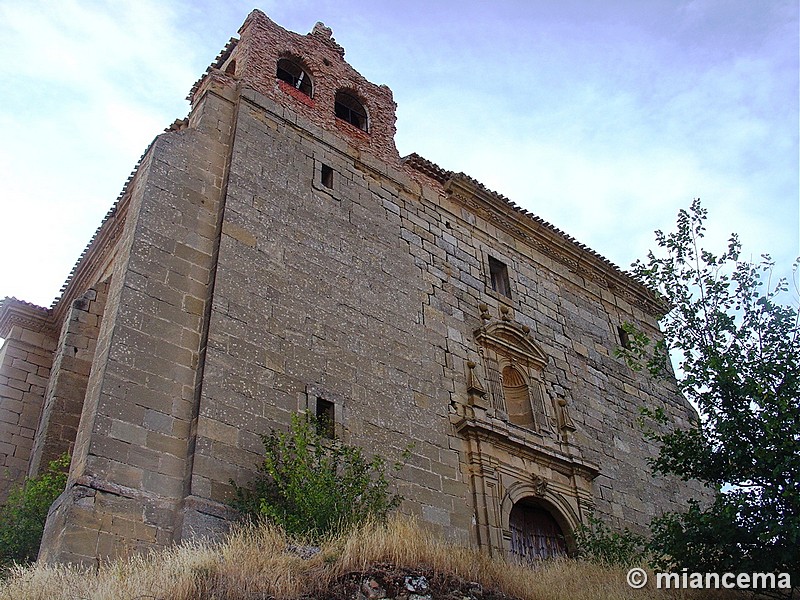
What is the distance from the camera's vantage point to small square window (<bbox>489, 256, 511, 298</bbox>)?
1374cm

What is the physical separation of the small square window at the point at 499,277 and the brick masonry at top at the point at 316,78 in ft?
8.13

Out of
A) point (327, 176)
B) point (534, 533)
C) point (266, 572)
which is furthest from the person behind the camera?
point (327, 176)

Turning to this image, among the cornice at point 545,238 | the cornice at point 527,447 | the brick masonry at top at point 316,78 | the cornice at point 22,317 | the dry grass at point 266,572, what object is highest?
the brick masonry at top at point 316,78

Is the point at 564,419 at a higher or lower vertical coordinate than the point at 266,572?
higher

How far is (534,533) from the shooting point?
10.8m

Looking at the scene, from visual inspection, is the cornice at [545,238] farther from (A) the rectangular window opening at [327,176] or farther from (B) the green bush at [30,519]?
(B) the green bush at [30,519]

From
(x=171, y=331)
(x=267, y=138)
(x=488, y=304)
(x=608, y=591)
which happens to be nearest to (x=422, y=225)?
(x=488, y=304)

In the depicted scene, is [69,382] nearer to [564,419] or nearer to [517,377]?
[517,377]

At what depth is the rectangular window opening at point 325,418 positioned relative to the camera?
9.12 meters

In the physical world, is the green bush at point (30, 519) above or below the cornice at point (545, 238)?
below

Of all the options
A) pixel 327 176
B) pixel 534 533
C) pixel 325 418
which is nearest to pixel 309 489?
pixel 325 418

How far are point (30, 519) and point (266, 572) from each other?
12.2 feet

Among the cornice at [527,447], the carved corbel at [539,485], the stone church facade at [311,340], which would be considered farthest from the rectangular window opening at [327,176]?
the carved corbel at [539,485]

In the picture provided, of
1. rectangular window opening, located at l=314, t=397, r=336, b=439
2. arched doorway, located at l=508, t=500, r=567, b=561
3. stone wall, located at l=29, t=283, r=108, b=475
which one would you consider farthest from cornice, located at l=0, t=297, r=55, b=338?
arched doorway, located at l=508, t=500, r=567, b=561
